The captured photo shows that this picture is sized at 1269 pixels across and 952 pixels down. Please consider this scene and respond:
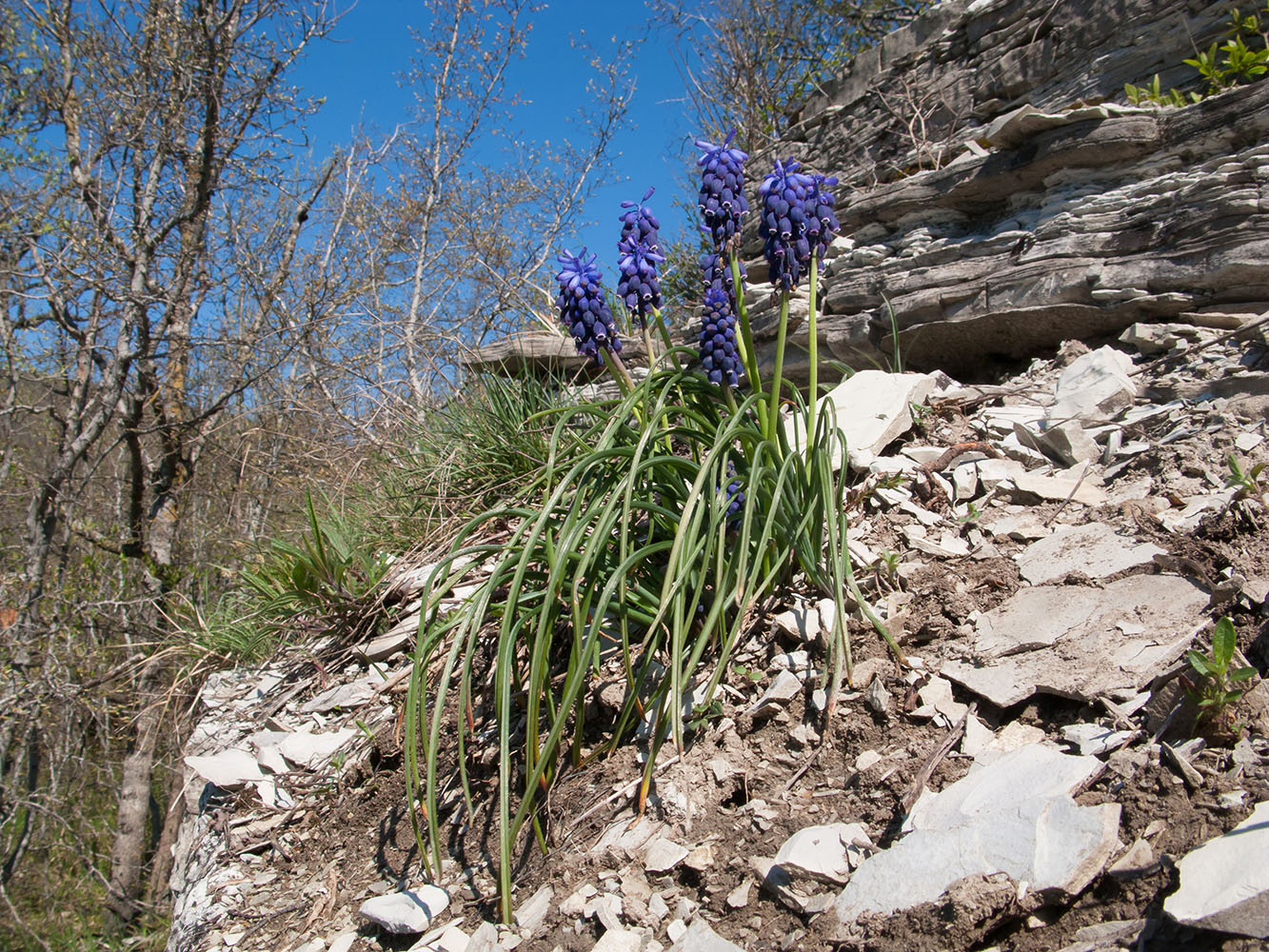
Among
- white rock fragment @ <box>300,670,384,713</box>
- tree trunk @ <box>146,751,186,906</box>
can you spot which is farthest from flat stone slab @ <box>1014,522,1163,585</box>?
tree trunk @ <box>146,751,186,906</box>

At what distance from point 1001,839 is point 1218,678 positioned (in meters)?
0.51

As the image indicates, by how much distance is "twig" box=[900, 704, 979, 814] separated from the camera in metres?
1.74

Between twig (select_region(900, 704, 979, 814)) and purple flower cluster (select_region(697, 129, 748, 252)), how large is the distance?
4.96 ft

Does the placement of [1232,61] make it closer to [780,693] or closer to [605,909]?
[780,693]

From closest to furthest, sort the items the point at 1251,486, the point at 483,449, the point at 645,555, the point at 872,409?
the point at 1251,486 → the point at 645,555 → the point at 872,409 → the point at 483,449

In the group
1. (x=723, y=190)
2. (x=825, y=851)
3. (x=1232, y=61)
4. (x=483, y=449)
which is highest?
(x=1232, y=61)

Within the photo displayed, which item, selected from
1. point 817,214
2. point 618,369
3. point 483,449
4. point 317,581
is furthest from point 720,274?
point 317,581

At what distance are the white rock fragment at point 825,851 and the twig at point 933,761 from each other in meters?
0.12

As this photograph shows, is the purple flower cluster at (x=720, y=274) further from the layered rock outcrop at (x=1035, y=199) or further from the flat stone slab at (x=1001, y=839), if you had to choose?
the flat stone slab at (x=1001, y=839)

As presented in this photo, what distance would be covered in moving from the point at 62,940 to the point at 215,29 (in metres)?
8.50

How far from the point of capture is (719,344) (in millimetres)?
2514

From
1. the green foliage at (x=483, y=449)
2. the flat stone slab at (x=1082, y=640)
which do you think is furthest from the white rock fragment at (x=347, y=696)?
the flat stone slab at (x=1082, y=640)

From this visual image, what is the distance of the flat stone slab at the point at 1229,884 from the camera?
1.12 metres

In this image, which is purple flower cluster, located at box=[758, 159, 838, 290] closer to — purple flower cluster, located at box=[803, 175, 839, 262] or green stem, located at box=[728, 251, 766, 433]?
purple flower cluster, located at box=[803, 175, 839, 262]
